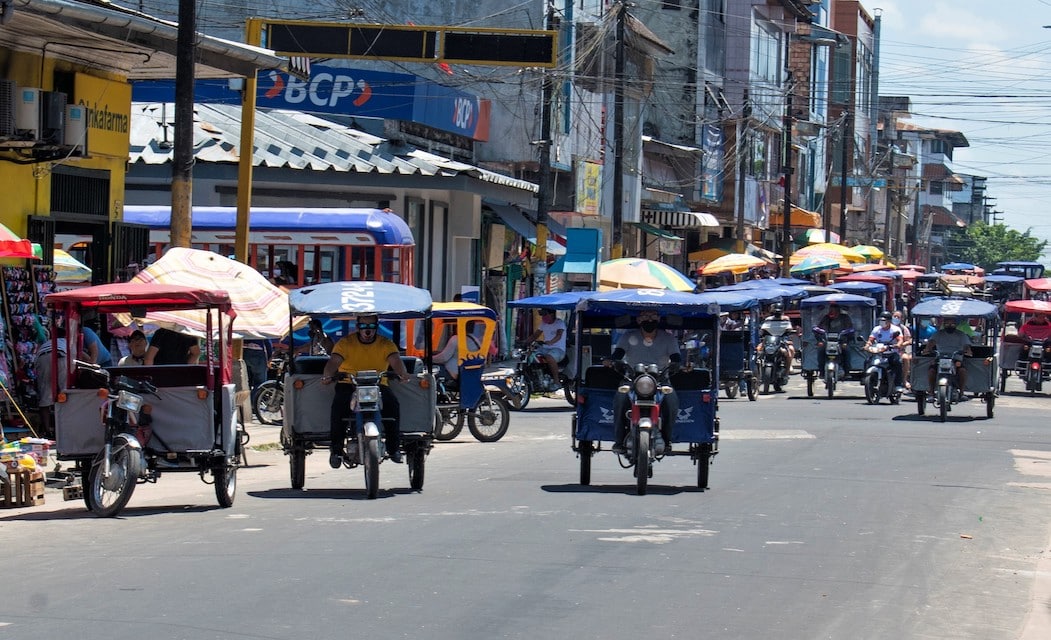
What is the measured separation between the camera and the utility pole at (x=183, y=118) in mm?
18422

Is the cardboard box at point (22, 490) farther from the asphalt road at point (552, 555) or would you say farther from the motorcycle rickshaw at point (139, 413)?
the motorcycle rickshaw at point (139, 413)

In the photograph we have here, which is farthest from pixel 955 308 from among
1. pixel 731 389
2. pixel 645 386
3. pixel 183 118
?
pixel 183 118

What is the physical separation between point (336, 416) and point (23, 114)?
683cm

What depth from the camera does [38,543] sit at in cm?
1138

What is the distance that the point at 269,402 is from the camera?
901 inches

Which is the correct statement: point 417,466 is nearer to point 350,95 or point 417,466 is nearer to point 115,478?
point 115,478

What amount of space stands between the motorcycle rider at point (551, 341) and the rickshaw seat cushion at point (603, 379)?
504 inches

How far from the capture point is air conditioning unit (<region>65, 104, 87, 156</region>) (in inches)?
780

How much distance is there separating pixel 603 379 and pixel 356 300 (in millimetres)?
2754

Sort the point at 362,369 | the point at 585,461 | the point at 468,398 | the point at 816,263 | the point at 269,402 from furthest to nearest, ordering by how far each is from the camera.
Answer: the point at 816,263 < the point at 269,402 < the point at 468,398 < the point at 585,461 < the point at 362,369

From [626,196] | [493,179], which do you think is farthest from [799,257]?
[493,179]

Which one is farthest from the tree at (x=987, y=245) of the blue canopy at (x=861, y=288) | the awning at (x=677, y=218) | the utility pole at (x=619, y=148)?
the utility pole at (x=619, y=148)

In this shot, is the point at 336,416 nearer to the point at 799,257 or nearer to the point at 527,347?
the point at 527,347

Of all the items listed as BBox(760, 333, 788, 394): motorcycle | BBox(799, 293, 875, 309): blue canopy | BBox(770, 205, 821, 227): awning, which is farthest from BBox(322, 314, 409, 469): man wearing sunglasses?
BBox(770, 205, 821, 227): awning
